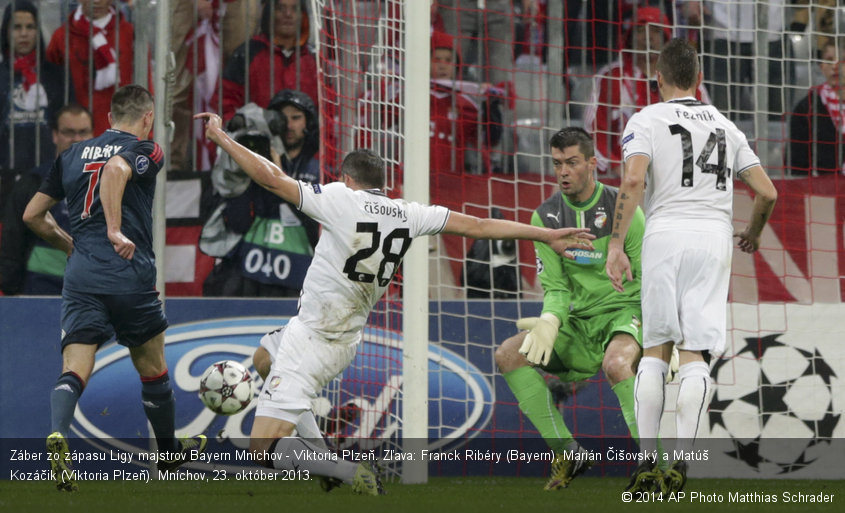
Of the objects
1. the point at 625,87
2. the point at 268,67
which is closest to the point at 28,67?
the point at 268,67

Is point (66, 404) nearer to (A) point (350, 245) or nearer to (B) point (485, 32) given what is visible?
(A) point (350, 245)

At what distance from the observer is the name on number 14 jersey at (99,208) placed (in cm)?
613

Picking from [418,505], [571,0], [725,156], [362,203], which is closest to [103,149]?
[362,203]

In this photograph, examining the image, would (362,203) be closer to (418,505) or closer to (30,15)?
(418,505)

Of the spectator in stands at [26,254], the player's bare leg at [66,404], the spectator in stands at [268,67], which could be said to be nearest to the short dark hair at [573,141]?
the spectator in stands at [268,67]

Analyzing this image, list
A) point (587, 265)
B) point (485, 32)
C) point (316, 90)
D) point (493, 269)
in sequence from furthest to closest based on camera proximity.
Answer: point (485, 32), point (316, 90), point (493, 269), point (587, 265)

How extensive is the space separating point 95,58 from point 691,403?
205 inches

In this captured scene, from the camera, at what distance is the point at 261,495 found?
18.7 feet

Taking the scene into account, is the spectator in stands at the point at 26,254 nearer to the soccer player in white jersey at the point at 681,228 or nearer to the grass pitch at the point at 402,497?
the grass pitch at the point at 402,497

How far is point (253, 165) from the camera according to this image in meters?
5.69

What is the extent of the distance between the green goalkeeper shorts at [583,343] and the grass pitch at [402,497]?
2.23ft

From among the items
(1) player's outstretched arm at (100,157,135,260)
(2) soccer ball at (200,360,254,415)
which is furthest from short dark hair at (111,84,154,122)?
(2) soccer ball at (200,360,254,415)

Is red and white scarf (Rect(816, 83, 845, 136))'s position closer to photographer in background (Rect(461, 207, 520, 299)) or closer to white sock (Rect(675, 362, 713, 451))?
photographer in background (Rect(461, 207, 520, 299))

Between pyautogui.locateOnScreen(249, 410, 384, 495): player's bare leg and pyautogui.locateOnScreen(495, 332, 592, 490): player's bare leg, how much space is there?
4.29 feet
